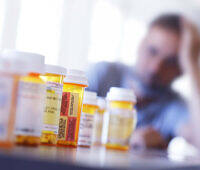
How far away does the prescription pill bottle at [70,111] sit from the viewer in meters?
0.80

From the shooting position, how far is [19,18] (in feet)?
6.68

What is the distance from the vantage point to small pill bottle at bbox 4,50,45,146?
0.56m

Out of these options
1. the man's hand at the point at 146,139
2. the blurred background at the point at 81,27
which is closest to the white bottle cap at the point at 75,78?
the blurred background at the point at 81,27

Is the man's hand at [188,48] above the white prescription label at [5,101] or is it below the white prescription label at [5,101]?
above

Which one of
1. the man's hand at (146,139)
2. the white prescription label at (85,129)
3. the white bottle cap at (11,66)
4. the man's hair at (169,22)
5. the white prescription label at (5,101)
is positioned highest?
the man's hair at (169,22)

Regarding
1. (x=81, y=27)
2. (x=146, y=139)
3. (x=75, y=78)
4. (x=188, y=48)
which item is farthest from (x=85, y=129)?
(x=188, y=48)

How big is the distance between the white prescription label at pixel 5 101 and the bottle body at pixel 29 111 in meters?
0.06

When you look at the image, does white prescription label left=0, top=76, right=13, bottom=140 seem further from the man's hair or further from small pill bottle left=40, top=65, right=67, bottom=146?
the man's hair

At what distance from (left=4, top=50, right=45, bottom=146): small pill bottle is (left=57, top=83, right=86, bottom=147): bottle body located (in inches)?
8.2

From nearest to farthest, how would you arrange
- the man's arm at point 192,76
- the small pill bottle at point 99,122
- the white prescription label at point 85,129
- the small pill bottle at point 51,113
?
the small pill bottle at point 51,113, the white prescription label at point 85,129, the small pill bottle at point 99,122, the man's arm at point 192,76

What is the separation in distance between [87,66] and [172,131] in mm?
982

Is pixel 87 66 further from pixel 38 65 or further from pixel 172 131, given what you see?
pixel 38 65

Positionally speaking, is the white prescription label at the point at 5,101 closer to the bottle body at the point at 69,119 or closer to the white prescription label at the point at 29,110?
the white prescription label at the point at 29,110

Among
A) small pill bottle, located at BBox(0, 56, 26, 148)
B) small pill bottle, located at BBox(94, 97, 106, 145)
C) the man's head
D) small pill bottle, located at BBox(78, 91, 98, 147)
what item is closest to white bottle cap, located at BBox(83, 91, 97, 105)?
small pill bottle, located at BBox(78, 91, 98, 147)
